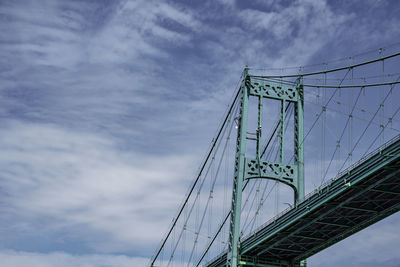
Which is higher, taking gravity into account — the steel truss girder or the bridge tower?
the bridge tower

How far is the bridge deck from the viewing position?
46.8 metres

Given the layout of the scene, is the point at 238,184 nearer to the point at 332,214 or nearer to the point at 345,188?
the point at 332,214

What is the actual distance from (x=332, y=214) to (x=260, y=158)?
40.1 feet

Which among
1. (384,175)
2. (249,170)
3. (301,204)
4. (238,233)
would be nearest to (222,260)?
(238,233)

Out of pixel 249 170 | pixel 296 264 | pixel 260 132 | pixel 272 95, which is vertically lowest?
pixel 296 264

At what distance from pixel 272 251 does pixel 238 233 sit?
12.3 feet

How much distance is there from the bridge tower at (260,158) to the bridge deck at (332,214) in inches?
96.6

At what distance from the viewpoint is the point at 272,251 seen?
61562 millimetres

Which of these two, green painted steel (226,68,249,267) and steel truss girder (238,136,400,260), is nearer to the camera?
steel truss girder (238,136,400,260)

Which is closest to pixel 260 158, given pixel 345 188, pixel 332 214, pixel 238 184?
pixel 238 184

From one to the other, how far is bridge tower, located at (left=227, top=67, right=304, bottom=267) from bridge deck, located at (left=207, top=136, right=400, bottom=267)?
8.05ft

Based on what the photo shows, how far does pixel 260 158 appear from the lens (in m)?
64.1

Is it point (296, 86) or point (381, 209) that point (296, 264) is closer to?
point (381, 209)

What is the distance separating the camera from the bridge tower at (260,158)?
61594mm
